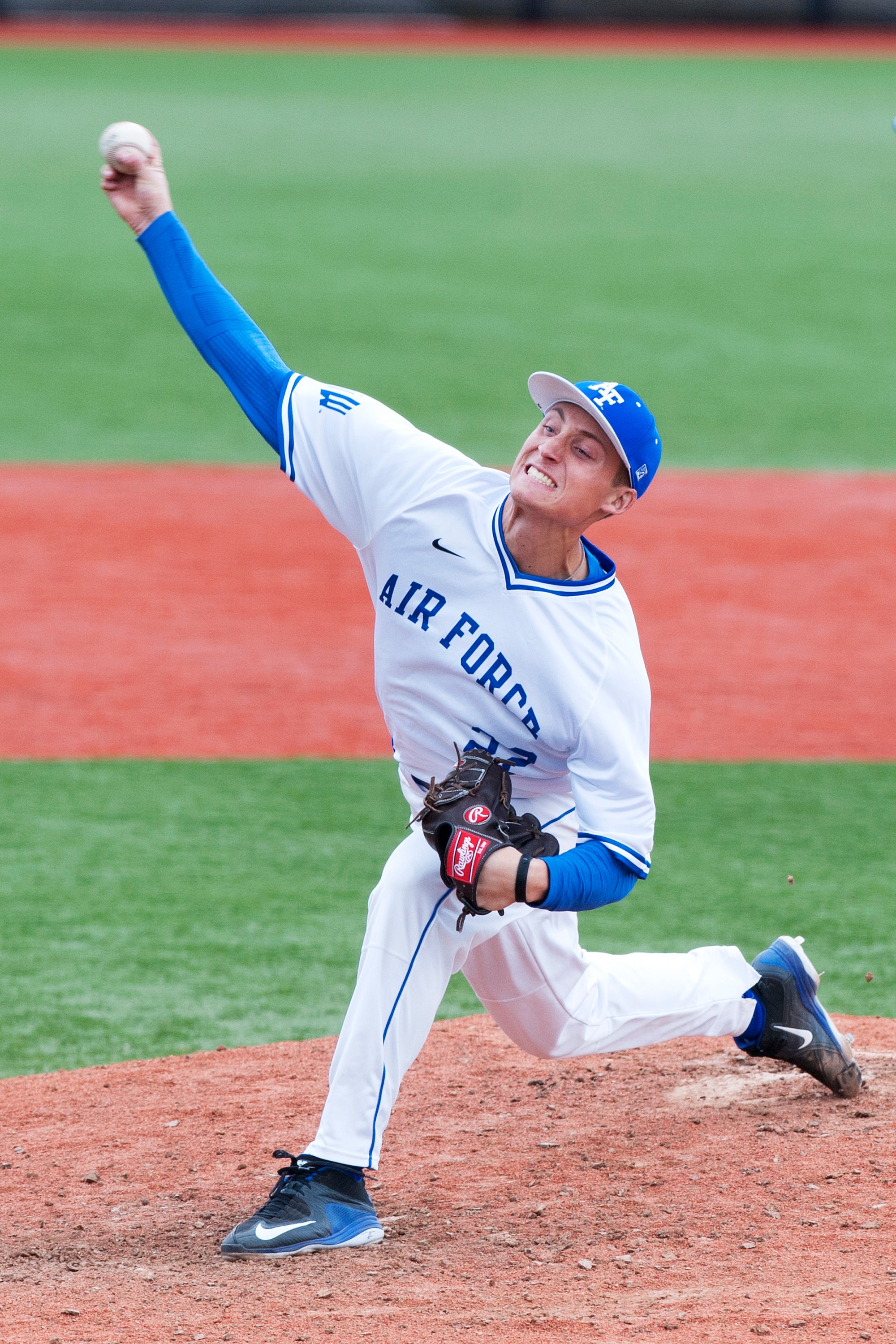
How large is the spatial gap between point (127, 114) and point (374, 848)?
1978cm

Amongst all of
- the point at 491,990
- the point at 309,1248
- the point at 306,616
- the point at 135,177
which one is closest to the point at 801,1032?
the point at 491,990

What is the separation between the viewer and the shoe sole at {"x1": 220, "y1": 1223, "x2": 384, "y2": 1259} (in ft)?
11.3

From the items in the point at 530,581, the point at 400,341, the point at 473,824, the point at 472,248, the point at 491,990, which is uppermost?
the point at 472,248

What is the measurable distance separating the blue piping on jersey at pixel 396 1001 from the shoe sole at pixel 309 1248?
14 cm

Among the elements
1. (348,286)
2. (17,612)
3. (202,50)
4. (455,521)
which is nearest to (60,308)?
(348,286)

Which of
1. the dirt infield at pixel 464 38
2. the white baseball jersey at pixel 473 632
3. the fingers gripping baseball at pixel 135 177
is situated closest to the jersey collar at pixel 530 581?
the white baseball jersey at pixel 473 632

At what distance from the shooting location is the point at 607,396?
345 centimetres

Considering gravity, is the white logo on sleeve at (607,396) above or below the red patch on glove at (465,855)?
above

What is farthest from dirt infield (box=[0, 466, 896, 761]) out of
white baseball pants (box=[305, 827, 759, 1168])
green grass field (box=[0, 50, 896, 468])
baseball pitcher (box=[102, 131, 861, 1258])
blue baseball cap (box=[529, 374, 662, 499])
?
blue baseball cap (box=[529, 374, 662, 499])

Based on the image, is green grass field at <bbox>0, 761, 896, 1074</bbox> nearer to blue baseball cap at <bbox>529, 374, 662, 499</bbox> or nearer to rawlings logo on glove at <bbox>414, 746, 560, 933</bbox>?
rawlings logo on glove at <bbox>414, 746, 560, 933</bbox>

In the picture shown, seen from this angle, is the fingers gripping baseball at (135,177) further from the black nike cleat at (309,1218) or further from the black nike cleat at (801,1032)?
the black nike cleat at (801,1032)

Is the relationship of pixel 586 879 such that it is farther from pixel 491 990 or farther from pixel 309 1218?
pixel 309 1218

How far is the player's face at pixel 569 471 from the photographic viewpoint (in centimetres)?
346

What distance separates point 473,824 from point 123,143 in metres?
1.54
